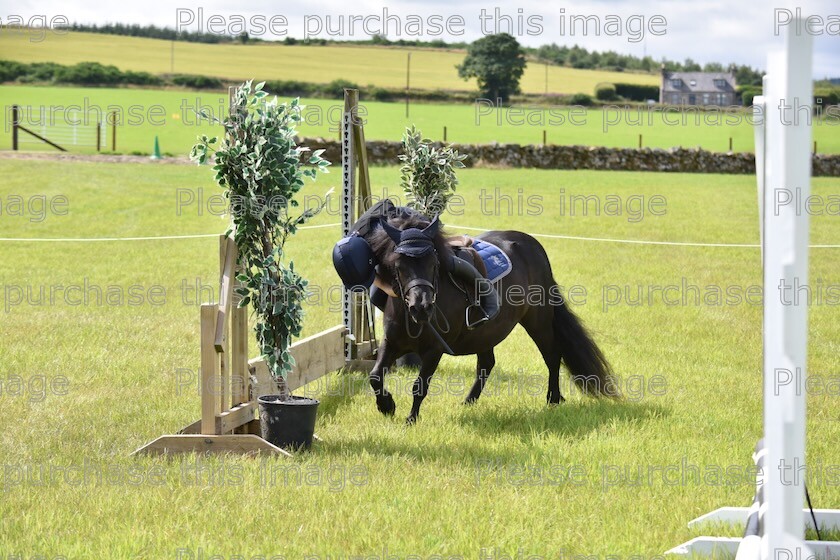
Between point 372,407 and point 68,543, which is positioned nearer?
point 68,543

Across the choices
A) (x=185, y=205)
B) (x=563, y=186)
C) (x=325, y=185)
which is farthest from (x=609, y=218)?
(x=185, y=205)

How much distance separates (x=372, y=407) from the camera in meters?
8.56

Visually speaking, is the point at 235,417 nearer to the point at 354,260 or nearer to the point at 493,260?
the point at 354,260

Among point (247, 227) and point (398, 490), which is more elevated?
point (247, 227)

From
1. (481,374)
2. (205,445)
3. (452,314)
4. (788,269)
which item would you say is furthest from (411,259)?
(788,269)

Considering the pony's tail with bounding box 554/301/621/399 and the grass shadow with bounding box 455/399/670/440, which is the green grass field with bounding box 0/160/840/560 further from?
the pony's tail with bounding box 554/301/621/399

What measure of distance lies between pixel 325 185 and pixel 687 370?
22.7 m

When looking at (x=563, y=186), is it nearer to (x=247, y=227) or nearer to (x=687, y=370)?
(x=687, y=370)

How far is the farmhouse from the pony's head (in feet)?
300

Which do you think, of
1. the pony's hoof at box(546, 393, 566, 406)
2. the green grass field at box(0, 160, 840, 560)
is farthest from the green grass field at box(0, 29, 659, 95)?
the pony's hoof at box(546, 393, 566, 406)

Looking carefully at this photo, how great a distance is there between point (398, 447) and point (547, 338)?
8.73ft

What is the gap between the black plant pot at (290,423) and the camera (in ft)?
22.6

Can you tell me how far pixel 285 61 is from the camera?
92250 mm

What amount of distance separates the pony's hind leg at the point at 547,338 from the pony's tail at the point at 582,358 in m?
0.06
